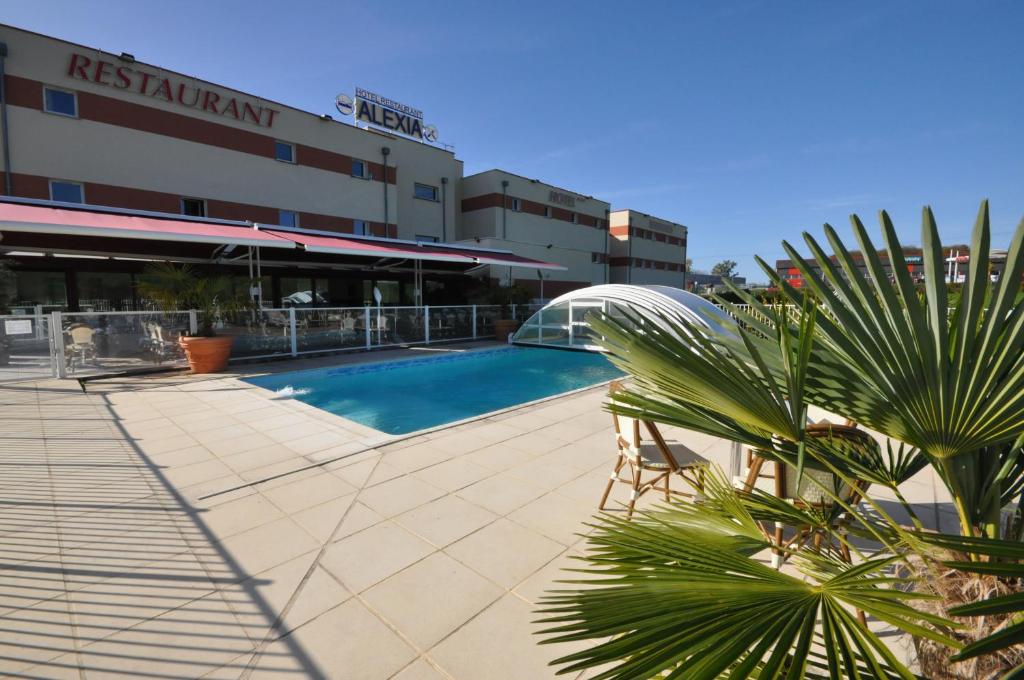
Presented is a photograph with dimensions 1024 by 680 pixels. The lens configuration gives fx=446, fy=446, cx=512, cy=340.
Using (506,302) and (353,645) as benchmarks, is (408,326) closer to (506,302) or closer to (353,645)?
(506,302)

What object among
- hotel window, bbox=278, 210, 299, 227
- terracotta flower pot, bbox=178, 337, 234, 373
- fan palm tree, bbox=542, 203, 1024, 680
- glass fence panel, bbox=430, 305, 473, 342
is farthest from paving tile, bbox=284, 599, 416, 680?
hotel window, bbox=278, 210, 299, 227

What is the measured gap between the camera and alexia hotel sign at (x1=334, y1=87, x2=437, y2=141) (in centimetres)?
2072

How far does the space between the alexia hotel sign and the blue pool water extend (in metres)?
14.2

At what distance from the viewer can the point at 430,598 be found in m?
2.64

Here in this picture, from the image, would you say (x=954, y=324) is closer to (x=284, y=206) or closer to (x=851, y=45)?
(x=851, y=45)

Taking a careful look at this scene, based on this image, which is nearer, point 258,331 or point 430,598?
point 430,598

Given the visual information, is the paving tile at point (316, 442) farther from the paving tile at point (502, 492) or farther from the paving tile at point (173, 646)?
the paving tile at point (173, 646)

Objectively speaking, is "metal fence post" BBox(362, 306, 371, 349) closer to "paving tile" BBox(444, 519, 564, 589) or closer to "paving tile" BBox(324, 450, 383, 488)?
"paving tile" BBox(324, 450, 383, 488)

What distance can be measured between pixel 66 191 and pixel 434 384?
12.7 metres

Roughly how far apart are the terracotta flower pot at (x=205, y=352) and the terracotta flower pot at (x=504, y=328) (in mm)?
9332

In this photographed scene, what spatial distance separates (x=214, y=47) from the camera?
1053 cm

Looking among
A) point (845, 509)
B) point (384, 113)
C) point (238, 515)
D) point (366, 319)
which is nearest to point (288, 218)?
point (366, 319)

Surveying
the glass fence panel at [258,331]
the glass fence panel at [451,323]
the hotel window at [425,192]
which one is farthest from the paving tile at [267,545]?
the hotel window at [425,192]

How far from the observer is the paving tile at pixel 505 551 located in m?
2.87
